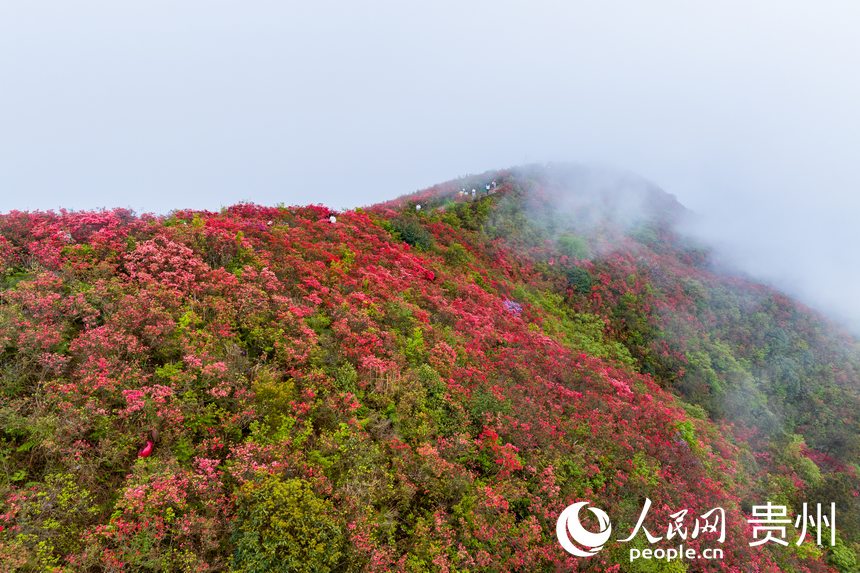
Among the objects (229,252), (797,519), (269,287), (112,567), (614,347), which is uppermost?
(229,252)

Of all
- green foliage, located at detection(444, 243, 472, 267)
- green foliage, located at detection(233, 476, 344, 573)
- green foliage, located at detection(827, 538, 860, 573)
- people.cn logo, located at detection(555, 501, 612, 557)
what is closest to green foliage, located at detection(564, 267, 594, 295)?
green foliage, located at detection(444, 243, 472, 267)

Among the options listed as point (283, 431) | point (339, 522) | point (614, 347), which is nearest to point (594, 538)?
point (339, 522)

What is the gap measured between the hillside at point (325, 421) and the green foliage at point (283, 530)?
1.4 inches

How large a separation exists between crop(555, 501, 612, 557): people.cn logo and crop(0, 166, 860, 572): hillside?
7.5 inches

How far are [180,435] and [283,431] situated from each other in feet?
5.35

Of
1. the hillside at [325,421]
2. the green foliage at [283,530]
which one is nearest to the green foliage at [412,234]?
the hillside at [325,421]

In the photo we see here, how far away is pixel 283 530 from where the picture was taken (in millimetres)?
5820

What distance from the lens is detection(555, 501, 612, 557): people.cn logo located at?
27.6 feet

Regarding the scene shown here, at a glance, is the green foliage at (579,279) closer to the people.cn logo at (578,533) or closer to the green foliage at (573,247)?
the green foliage at (573,247)

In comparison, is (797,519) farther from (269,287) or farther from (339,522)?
(269,287)

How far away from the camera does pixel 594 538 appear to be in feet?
28.7

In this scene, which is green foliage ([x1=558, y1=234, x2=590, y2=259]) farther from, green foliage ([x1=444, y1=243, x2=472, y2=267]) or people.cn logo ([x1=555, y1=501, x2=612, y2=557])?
people.cn logo ([x1=555, y1=501, x2=612, y2=557])

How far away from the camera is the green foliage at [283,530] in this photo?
5.67 m

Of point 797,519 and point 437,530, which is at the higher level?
point 437,530
